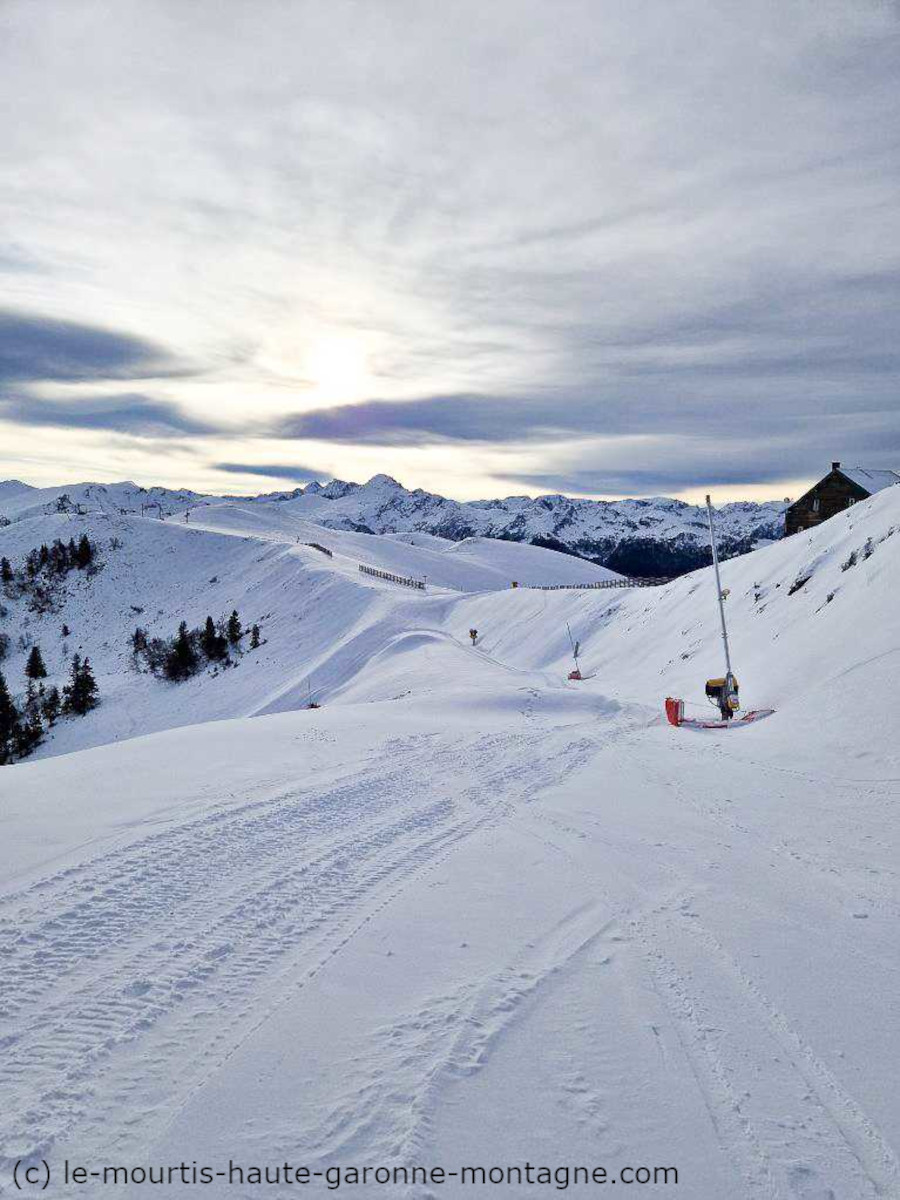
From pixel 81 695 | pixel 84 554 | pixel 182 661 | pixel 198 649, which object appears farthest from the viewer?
pixel 84 554

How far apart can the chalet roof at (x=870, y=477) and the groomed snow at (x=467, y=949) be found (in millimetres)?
46392

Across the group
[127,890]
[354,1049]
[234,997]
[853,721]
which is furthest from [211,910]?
[853,721]

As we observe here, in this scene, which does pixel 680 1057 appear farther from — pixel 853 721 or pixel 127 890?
pixel 853 721

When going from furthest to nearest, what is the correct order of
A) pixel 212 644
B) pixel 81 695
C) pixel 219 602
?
pixel 219 602
pixel 212 644
pixel 81 695

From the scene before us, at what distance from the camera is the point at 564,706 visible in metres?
22.3

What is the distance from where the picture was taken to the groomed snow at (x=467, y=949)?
13.5 ft

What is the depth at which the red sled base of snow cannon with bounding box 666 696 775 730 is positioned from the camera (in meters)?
18.0

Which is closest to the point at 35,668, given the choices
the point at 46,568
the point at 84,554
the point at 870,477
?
the point at 84,554

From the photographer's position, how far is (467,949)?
624cm

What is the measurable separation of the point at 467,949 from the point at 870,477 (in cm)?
6325

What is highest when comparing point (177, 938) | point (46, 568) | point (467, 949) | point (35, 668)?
point (46, 568)

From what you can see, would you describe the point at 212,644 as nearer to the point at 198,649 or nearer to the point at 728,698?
the point at 198,649

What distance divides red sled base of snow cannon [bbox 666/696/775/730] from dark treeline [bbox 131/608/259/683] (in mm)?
48589

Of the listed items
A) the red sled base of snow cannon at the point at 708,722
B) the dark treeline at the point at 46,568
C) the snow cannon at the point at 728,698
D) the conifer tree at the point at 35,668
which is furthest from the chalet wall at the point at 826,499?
the dark treeline at the point at 46,568
